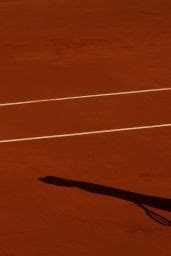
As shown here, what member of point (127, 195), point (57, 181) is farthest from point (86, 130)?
point (127, 195)

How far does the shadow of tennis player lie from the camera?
9.83 meters

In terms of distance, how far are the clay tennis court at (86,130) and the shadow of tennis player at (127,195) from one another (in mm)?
13

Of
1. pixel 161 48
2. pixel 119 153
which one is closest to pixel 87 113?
pixel 119 153

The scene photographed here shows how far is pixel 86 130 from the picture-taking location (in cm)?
1260

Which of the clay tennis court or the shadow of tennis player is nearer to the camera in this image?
the clay tennis court

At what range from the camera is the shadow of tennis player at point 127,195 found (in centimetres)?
983

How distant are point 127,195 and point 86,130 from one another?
2449mm

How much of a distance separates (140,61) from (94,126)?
3536 mm

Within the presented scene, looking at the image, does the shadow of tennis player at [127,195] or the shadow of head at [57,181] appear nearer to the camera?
the shadow of tennis player at [127,195]

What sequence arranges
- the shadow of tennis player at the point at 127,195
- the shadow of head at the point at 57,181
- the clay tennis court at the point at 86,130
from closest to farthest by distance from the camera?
1. the clay tennis court at the point at 86,130
2. the shadow of tennis player at the point at 127,195
3. the shadow of head at the point at 57,181

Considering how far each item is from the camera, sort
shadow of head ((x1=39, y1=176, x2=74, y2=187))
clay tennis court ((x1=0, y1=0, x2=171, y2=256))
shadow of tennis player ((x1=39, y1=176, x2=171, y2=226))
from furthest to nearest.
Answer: shadow of head ((x1=39, y1=176, x2=74, y2=187)), shadow of tennis player ((x1=39, y1=176, x2=171, y2=226)), clay tennis court ((x1=0, y1=0, x2=171, y2=256))

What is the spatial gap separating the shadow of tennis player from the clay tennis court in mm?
13

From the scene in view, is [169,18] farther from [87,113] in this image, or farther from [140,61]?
[87,113]

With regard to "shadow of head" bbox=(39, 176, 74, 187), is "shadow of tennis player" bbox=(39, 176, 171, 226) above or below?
below
